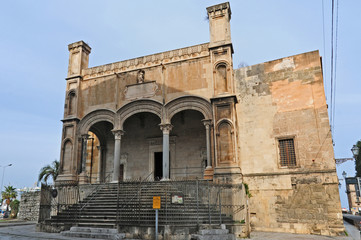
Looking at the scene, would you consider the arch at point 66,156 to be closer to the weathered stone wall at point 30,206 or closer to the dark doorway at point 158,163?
the dark doorway at point 158,163

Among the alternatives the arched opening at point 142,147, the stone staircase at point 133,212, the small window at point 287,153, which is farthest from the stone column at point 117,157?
the small window at point 287,153

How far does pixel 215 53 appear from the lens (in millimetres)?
16469

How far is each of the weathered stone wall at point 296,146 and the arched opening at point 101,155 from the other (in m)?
9.30

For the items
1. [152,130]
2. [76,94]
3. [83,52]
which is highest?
[83,52]

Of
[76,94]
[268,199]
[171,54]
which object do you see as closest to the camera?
[268,199]

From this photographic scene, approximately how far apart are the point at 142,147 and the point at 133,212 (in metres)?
8.68

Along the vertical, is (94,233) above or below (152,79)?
below

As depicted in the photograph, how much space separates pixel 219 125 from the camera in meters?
15.2

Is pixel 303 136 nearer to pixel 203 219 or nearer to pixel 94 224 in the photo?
pixel 203 219

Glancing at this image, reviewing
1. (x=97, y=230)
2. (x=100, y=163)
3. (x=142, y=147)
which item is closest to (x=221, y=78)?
(x=142, y=147)

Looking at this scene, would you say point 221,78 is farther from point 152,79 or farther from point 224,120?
point 152,79

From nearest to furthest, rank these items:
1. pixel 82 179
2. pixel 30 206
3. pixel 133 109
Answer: pixel 133 109 < pixel 82 179 < pixel 30 206

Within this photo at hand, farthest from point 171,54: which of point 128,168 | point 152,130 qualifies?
point 128,168

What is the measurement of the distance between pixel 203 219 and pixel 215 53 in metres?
9.26
